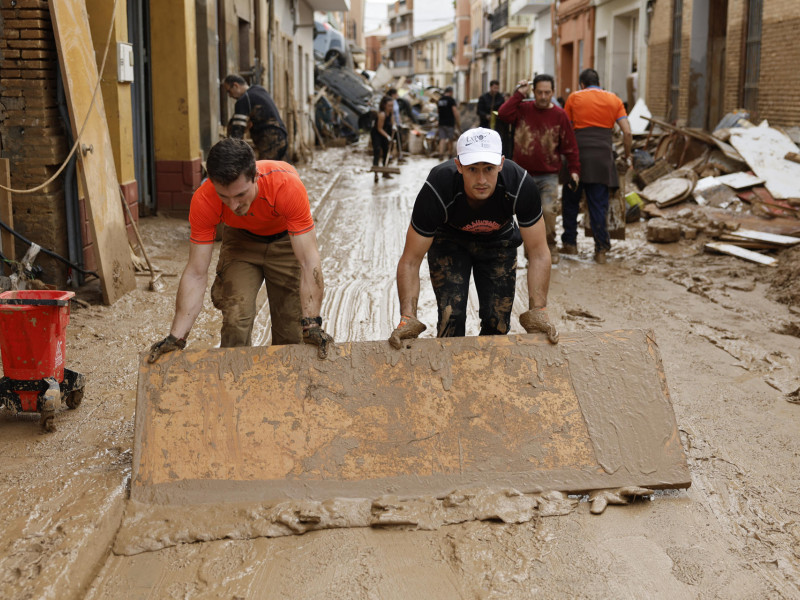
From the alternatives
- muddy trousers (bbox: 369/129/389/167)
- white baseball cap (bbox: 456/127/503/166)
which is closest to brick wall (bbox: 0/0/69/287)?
white baseball cap (bbox: 456/127/503/166)

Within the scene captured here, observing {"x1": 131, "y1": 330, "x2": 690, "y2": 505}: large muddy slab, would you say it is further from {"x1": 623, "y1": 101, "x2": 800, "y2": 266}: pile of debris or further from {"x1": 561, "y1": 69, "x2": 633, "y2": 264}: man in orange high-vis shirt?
{"x1": 623, "y1": 101, "x2": 800, "y2": 266}: pile of debris

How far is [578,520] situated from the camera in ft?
11.3

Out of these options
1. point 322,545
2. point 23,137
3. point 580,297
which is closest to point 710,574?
point 322,545

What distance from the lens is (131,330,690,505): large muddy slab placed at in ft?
11.7

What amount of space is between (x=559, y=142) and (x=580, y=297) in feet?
5.55

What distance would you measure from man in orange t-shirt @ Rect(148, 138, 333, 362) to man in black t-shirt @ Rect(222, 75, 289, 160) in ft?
17.0

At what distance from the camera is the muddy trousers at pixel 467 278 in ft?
14.4

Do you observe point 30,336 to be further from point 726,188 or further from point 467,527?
point 726,188

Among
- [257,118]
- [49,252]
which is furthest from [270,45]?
[49,252]

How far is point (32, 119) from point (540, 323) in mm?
4433

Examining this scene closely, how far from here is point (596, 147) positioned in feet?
28.0

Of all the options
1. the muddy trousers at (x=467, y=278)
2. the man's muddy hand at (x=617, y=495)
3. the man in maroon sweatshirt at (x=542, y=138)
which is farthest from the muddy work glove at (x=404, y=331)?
the man in maroon sweatshirt at (x=542, y=138)

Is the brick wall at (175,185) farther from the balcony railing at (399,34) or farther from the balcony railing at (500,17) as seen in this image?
the balcony railing at (399,34)

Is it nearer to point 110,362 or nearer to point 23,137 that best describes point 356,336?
point 110,362
